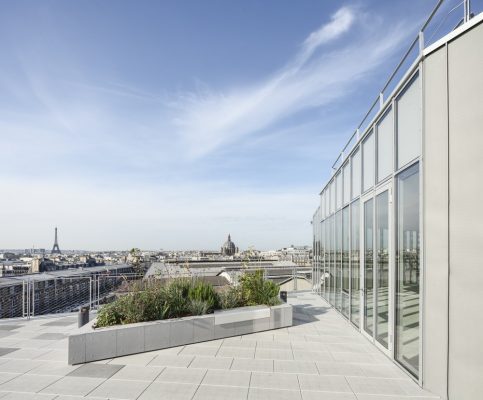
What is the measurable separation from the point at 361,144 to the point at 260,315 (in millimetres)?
4356

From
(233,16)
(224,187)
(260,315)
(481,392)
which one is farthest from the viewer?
(224,187)

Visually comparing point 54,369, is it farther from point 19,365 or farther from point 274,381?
point 274,381

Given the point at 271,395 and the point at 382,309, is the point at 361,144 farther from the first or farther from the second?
the point at 271,395

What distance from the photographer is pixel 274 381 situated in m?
4.78

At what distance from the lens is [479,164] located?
3.46m

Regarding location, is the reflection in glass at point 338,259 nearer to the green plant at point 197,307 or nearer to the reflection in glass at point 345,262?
the reflection in glass at point 345,262

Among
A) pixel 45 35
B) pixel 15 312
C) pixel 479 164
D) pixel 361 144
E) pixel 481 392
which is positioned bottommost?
pixel 15 312

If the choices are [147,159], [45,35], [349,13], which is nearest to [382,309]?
[349,13]

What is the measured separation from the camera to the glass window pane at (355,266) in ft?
26.1

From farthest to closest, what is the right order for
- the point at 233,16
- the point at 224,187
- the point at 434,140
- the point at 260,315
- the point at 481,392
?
the point at 224,187
the point at 233,16
the point at 260,315
the point at 434,140
the point at 481,392

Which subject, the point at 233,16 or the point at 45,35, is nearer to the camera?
the point at 45,35

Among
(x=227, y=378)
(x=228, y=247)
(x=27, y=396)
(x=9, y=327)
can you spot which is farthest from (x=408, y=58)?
(x=228, y=247)

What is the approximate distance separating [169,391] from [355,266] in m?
5.19

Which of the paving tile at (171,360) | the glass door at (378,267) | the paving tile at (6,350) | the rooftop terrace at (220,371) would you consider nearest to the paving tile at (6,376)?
the rooftop terrace at (220,371)
